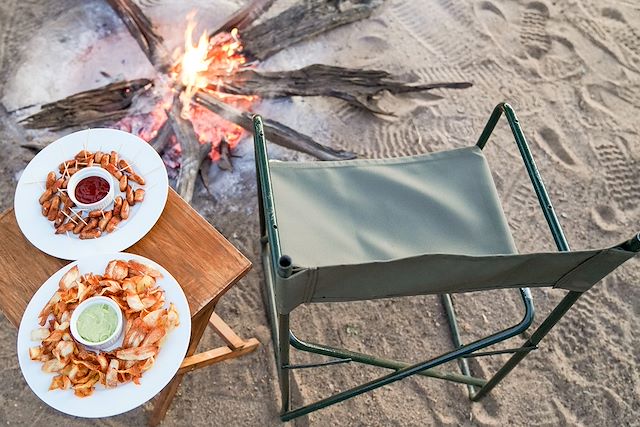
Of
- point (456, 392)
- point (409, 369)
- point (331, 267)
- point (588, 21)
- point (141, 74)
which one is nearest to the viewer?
point (331, 267)

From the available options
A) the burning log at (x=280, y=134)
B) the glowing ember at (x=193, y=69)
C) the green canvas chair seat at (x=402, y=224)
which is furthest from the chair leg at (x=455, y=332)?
the glowing ember at (x=193, y=69)

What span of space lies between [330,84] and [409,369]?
1473mm

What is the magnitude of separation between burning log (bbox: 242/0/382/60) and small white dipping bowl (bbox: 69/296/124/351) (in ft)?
6.08

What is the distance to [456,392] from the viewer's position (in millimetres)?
2482

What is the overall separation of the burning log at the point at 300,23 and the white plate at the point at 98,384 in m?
1.78

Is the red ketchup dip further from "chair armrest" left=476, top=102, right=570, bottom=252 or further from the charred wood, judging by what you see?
"chair armrest" left=476, top=102, right=570, bottom=252

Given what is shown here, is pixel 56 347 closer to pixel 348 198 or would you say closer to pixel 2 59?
pixel 348 198

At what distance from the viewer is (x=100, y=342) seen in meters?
1.58

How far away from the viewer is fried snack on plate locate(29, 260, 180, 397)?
159cm

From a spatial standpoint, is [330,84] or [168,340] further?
[330,84]

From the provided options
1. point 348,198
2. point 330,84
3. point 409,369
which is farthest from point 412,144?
point 409,369

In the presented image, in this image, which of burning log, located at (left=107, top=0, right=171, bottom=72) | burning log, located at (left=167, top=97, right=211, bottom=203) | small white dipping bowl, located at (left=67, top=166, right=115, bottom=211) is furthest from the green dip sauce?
burning log, located at (left=107, top=0, right=171, bottom=72)

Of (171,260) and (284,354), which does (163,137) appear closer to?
(171,260)

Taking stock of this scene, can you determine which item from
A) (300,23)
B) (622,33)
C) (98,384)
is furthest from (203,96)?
(622,33)
